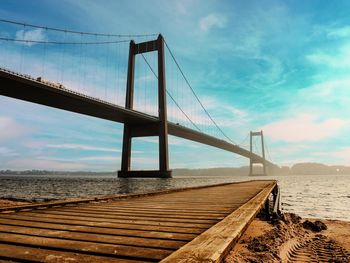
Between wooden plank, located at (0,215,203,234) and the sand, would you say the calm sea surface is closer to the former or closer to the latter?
the sand

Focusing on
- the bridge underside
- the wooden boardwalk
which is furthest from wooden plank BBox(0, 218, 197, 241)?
the bridge underside

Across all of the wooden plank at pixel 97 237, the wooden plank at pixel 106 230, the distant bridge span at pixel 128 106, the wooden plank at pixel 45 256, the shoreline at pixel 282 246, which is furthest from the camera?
the distant bridge span at pixel 128 106

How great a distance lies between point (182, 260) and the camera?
1.82 metres

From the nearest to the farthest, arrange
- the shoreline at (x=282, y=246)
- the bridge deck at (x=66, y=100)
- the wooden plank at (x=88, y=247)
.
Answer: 1. the wooden plank at (x=88, y=247)
2. the shoreline at (x=282, y=246)
3. the bridge deck at (x=66, y=100)

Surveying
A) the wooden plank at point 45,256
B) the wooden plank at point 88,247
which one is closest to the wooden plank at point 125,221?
the wooden plank at point 88,247

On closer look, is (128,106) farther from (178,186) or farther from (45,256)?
(45,256)

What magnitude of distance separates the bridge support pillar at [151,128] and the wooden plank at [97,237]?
1650 inches

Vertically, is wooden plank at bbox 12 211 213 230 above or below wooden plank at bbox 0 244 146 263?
above

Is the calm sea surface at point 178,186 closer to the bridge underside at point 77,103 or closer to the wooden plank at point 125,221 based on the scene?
the wooden plank at point 125,221

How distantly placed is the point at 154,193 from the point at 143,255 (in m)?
6.60

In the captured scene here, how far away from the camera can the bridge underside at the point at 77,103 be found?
31.7 meters

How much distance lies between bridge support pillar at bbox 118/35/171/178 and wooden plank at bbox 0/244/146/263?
42635 millimetres

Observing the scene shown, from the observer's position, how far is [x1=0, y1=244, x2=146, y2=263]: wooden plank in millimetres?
1985

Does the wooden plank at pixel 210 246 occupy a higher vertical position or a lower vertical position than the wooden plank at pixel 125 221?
higher
